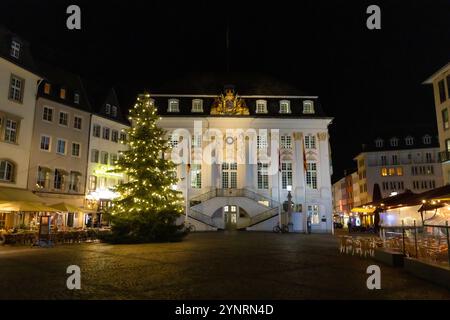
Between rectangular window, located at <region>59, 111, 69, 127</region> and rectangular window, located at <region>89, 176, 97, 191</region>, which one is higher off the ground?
rectangular window, located at <region>59, 111, 69, 127</region>

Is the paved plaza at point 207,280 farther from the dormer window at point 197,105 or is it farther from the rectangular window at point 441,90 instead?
the dormer window at point 197,105

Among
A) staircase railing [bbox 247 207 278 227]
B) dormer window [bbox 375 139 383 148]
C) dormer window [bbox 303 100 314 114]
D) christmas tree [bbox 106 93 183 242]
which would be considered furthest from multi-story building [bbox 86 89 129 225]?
dormer window [bbox 375 139 383 148]

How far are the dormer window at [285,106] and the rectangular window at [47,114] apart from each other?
24.2 m

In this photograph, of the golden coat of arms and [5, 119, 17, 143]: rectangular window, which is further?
the golden coat of arms

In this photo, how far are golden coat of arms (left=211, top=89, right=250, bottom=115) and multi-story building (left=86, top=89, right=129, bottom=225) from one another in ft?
34.7

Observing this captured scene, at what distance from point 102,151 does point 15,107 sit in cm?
1068

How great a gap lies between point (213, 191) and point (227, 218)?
3286 mm

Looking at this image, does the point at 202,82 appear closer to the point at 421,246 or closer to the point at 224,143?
the point at 224,143

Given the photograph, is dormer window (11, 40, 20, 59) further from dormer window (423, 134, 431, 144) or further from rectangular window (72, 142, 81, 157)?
dormer window (423, 134, 431, 144)

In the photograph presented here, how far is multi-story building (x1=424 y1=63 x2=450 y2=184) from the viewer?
3338cm

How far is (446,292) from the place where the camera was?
25.2 feet

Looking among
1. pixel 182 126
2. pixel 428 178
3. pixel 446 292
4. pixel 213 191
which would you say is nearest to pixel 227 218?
pixel 213 191

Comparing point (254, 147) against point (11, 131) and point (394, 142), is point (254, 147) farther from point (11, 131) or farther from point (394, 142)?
point (394, 142)

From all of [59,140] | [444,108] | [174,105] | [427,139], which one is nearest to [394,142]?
[427,139]
